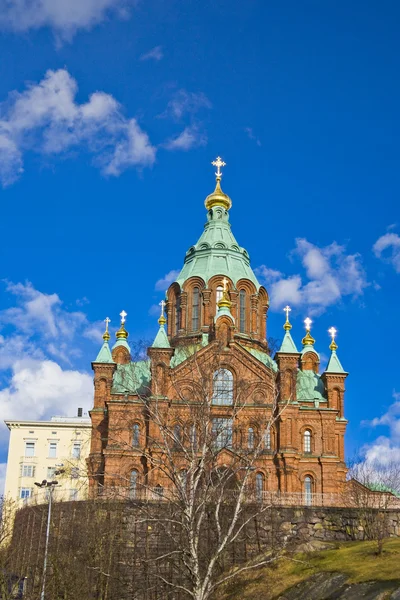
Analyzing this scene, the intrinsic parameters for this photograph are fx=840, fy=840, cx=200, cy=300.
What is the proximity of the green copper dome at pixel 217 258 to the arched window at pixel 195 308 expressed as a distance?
1255mm

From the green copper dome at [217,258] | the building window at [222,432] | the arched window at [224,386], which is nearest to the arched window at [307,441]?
the arched window at [224,386]

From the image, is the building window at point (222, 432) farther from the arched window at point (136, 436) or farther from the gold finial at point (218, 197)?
the gold finial at point (218, 197)

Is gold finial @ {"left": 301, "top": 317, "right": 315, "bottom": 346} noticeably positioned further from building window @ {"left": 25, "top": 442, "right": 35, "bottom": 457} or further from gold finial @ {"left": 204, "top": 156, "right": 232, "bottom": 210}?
building window @ {"left": 25, "top": 442, "right": 35, "bottom": 457}

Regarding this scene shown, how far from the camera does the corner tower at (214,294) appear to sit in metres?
63.6

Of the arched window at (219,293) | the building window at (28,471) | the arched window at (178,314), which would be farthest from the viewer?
the building window at (28,471)

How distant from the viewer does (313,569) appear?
Result: 35.7m

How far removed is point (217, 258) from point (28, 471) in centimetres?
2561

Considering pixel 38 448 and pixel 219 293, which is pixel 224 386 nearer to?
pixel 219 293

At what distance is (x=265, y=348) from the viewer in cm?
6425

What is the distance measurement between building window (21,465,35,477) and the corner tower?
19.2 meters

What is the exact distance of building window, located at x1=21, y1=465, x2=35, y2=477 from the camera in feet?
240

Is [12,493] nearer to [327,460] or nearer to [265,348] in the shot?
[265,348]

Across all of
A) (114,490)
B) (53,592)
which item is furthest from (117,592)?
(114,490)

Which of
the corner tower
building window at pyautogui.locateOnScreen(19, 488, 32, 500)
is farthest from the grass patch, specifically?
building window at pyautogui.locateOnScreen(19, 488, 32, 500)
